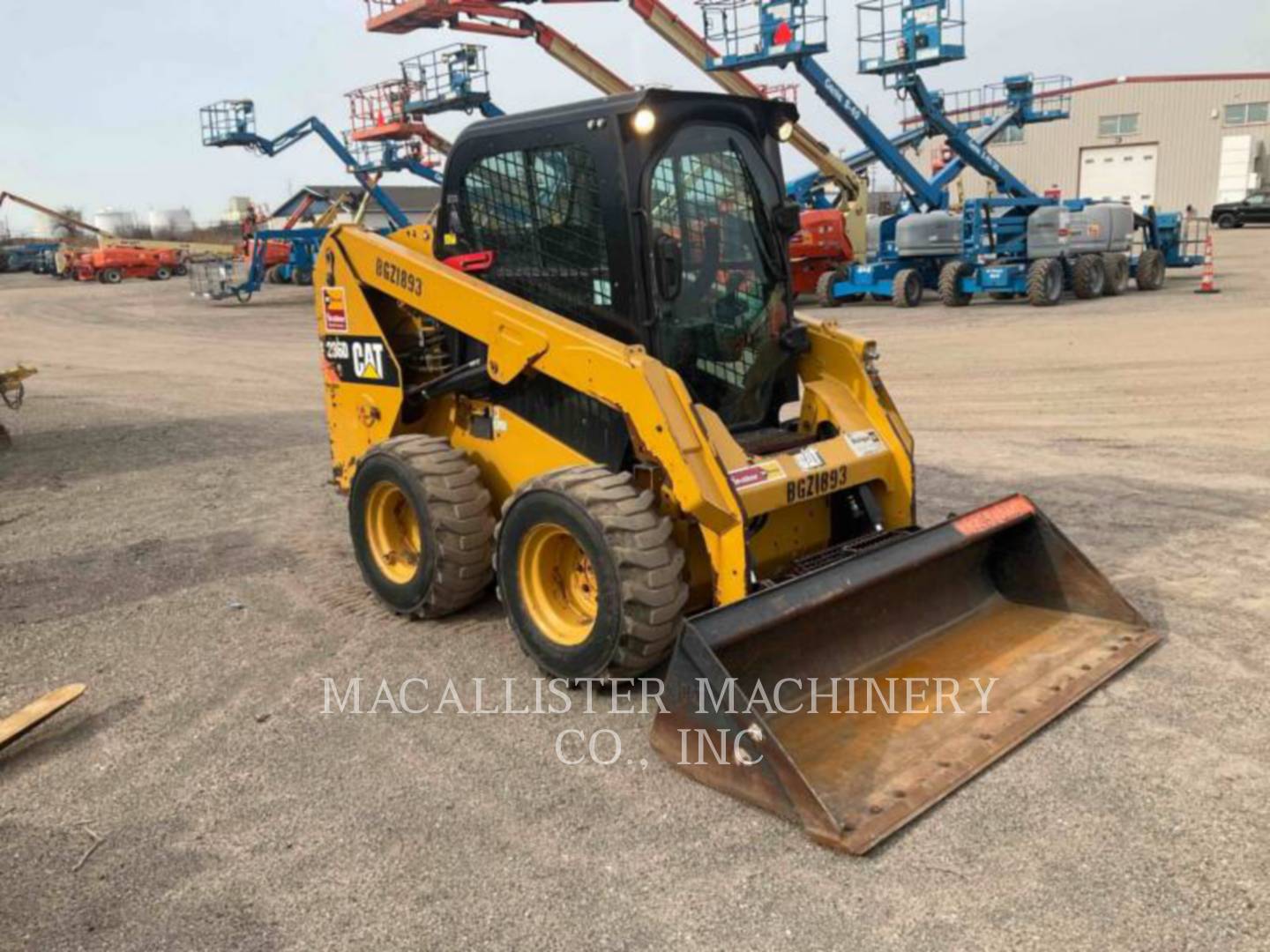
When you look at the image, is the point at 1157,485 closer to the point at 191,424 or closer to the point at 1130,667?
the point at 1130,667

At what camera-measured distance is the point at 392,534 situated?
5.36 metres

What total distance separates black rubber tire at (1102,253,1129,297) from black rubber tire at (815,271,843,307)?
5.25 metres

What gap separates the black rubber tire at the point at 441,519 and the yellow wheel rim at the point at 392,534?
A: 5.0 inches

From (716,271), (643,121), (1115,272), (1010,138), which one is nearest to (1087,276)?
(1115,272)

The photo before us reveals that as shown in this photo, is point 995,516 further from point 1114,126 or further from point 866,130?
point 1114,126

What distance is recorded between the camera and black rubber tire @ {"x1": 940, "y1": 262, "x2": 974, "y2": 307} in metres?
20.2

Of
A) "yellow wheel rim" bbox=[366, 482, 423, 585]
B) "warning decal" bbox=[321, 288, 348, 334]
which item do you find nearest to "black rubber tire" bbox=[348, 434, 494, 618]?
"yellow wheel rim" bbox=[366, 482, 423, 585]

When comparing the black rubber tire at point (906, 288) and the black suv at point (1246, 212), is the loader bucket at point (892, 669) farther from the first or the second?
the black suv at point (1246, 212)

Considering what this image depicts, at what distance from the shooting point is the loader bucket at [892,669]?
131 inches

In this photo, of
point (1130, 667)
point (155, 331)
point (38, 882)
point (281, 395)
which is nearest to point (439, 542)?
point (38, 882)

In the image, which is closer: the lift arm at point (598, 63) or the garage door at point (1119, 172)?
the lift arm at point (598, 63)

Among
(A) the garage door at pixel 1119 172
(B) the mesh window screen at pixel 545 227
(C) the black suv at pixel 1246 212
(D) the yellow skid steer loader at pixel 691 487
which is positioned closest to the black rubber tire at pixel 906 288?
(D) the yellow skid steer loader at pixel 691 487

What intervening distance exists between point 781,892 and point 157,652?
3320 millimetres

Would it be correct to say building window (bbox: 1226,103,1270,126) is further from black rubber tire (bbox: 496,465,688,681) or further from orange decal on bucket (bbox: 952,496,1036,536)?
black rubber tire (bbox: 496,465,688,681)
